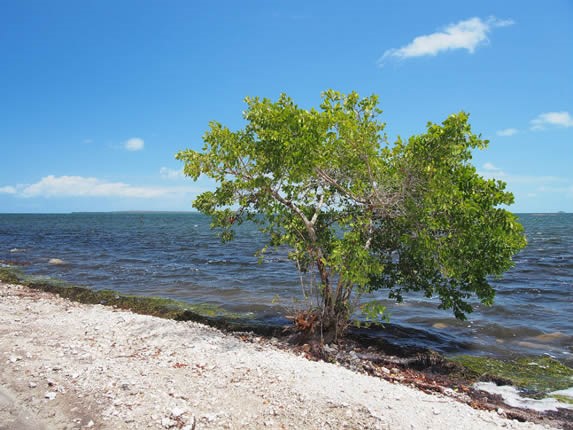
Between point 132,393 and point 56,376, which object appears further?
point 56,376

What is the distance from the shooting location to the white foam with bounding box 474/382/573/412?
1030cm

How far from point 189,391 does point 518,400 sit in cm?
839

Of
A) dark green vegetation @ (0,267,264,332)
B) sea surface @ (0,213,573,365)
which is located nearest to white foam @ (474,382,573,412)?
sea surface @ (0,213,573,365)

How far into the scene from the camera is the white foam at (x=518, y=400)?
1030 cm

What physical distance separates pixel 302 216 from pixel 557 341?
11.6 metres

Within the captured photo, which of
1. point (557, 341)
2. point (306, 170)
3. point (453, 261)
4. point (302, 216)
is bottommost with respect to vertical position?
point (557, 341)

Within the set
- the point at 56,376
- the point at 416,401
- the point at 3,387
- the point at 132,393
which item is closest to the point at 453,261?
the point at 416,401

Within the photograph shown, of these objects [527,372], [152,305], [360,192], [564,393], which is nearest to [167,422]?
[360,192]

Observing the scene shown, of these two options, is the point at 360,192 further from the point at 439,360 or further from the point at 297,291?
the point at 297,291

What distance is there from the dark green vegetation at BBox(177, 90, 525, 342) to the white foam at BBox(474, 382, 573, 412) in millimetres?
2689

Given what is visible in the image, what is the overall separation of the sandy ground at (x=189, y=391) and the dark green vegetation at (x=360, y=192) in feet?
10.0

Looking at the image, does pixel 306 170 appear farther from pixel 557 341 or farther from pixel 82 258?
pixel 82 258

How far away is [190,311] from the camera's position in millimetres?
18734

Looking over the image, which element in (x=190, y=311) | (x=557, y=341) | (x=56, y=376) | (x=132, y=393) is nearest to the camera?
(x=132, y=393)
